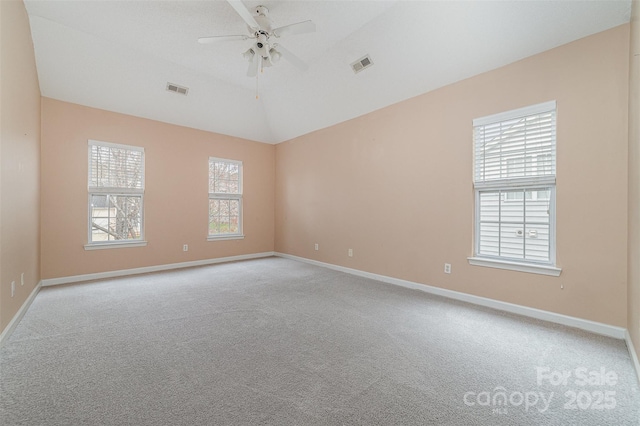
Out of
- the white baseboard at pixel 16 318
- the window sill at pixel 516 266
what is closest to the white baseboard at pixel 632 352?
the window sill at pixel 516 266

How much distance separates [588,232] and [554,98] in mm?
1393

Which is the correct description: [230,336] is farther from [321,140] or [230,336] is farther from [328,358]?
[321,140]

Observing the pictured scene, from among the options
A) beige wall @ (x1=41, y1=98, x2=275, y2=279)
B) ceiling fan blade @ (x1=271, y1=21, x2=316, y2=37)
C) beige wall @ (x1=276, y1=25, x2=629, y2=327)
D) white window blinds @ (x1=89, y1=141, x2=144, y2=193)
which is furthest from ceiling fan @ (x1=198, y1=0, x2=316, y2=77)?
white window blinds @ (x1=89, y1=141, x2=144, y2=193)

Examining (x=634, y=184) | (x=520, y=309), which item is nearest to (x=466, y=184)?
(x=634, y=184)

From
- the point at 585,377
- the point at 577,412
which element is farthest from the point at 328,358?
the point at 585,377

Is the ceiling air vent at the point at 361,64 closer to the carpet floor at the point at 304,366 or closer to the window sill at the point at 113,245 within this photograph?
the carpet floor at the point at 304,366

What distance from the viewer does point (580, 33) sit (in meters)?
2.55

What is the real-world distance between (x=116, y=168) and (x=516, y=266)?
620 centimetres

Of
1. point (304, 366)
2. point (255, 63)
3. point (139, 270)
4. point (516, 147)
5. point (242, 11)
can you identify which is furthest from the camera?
point (139, 270)

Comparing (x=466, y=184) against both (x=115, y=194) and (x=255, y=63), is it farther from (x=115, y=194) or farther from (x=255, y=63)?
(x=115, y=194)

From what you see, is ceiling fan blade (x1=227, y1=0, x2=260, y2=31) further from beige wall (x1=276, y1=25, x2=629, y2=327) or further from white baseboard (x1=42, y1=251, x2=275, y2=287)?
white baseboard (x1=42, y1=251, x2=275, y2=287)

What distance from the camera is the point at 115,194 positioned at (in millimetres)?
4676

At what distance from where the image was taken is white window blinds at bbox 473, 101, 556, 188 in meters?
2.82

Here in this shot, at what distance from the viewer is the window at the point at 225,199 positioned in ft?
19.2
